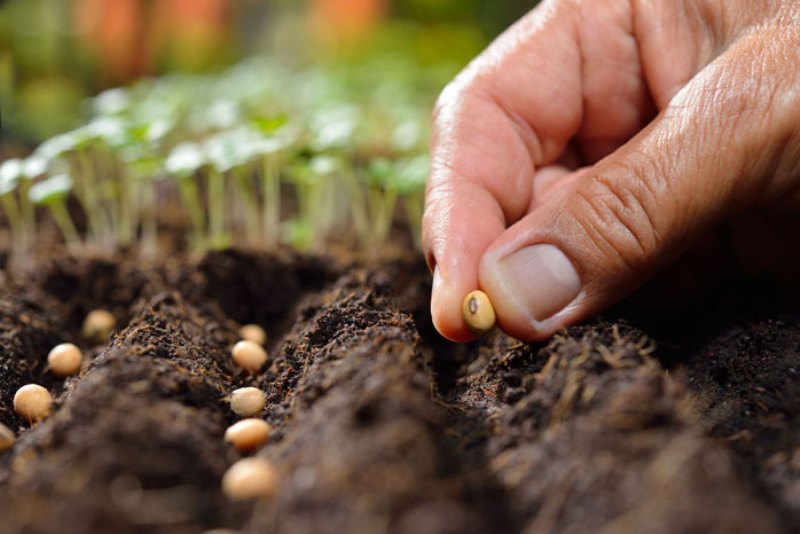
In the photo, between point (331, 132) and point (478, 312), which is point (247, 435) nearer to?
point (478, 312)

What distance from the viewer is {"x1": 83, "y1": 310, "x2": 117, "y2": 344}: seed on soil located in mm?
1663

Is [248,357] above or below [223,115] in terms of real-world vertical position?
below

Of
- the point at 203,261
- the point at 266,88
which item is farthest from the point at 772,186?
the point at 266,88

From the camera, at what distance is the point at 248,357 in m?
1.41

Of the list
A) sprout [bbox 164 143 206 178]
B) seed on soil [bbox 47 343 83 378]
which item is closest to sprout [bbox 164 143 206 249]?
sprout [bbox 164 143 206 178]

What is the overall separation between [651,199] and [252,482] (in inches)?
30.2

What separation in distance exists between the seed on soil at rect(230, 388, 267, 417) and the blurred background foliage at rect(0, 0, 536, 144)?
2.13 metres

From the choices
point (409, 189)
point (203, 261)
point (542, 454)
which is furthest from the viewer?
point (409, 189)

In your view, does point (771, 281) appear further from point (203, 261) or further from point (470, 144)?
point (203, 261)

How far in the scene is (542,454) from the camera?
0.94m

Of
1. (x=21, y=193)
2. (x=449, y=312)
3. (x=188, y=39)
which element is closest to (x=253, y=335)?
(x=449, y=312)

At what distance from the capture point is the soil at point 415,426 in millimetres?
798

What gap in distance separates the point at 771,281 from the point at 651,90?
51 cm

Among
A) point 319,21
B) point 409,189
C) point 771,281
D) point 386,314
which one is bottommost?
point 771,281
